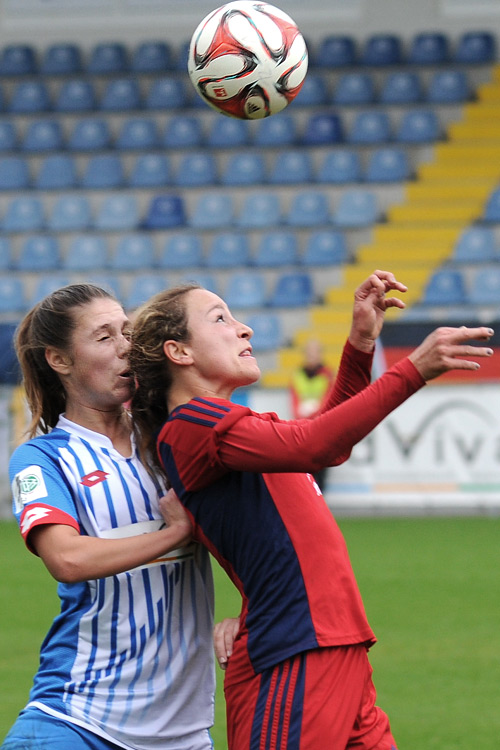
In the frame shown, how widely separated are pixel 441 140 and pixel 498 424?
596 cm

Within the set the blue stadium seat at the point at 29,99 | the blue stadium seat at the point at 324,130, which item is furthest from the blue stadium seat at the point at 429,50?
the blue stadium seat at the point at 29,99

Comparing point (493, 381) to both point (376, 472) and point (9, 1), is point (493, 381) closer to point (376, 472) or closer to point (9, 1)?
point (376, 472)

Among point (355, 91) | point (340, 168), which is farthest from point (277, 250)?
point (355, 91)

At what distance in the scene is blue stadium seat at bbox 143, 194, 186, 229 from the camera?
1472 centimetres

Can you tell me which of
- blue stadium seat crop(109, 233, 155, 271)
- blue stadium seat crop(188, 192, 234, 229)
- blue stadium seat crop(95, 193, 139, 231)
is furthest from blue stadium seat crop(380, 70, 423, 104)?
blue stadium seat crop(109, 233, 155, 271)

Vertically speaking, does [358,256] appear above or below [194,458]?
above

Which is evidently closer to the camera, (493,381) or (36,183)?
(493,381)

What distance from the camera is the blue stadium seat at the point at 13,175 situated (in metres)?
15.4

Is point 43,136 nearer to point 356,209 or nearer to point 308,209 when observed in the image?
point 308,209

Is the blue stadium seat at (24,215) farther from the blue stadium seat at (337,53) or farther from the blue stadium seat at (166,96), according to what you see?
the blue stadium seat at (337,53)

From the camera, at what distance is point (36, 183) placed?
15492mm

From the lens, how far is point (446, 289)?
13.4m

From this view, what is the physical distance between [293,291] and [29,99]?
17.5 feet

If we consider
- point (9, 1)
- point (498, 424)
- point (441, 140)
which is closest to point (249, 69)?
point (498, 424)
